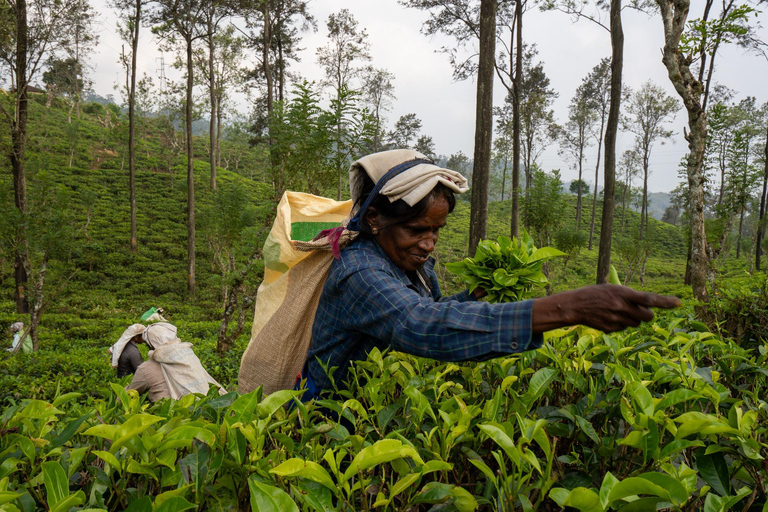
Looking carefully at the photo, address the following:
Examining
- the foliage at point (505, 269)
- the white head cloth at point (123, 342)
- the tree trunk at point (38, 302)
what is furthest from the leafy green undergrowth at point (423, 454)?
the tree trunk at point (38, 302)

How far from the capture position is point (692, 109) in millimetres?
6086

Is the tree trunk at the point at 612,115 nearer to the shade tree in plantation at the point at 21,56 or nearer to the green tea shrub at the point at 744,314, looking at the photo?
the green tea shrub at the point at 744,314

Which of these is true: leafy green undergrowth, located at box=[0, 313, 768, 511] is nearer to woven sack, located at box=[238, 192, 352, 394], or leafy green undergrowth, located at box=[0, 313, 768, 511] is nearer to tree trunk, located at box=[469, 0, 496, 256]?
woven sack, located at box=[238, 192, 352, 394]

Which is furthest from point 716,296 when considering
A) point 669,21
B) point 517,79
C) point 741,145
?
point 741,145

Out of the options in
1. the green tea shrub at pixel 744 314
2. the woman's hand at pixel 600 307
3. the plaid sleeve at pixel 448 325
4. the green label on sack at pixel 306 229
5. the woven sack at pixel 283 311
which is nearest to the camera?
the woman's hand at pixel 600 307

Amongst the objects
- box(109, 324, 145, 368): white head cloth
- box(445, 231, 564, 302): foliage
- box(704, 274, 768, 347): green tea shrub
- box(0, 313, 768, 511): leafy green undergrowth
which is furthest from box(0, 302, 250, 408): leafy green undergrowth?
box(704, 274, 768, 347): green tea shrub

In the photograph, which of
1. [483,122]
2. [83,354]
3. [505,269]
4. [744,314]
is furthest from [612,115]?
[83,354]

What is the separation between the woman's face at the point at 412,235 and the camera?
1.44 m

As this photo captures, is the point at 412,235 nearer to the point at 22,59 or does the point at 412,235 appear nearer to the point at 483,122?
the point at 483,122

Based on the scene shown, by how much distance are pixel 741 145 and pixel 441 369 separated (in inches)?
626

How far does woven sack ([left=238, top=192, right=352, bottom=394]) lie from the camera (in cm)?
166

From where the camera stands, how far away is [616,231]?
33.8 meters

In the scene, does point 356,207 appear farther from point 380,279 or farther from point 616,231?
point 616,231

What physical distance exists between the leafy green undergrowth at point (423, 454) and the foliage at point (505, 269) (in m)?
0.30
